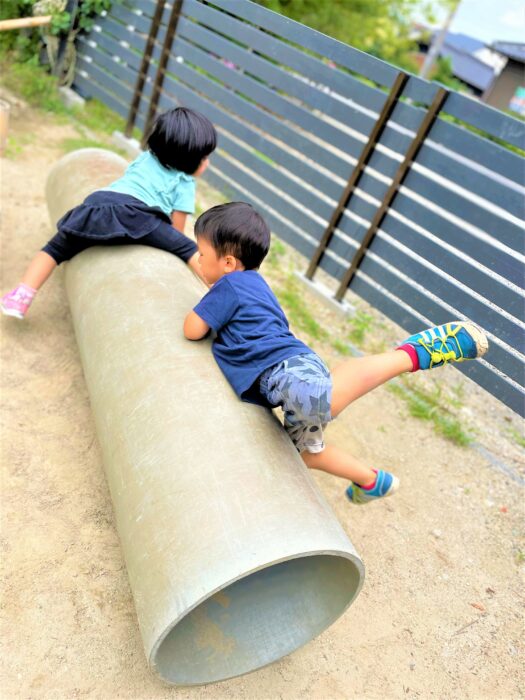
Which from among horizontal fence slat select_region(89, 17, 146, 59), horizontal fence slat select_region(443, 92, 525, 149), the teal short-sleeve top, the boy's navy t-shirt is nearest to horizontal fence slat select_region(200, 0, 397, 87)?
horizontal fence slat select_region(443, 92, 525, 149)

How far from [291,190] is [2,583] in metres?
3.86

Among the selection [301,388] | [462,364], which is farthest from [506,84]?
[301,388]

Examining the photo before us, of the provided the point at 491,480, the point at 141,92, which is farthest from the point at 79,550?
the point at 141,92

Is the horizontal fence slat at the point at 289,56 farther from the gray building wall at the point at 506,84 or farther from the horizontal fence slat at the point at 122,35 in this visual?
the gray building wall at the point at 506,84

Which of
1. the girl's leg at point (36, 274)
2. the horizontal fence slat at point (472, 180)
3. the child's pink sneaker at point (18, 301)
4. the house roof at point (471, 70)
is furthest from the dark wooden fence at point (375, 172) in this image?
the house roof at point (471, 70)

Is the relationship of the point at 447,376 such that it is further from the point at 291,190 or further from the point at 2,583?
the point at 2,583

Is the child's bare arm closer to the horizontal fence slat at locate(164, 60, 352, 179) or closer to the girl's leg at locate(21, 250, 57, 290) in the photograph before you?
the girl's leg at locate(21, 250, 57, 290)

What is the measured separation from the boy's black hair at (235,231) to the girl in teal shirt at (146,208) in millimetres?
607

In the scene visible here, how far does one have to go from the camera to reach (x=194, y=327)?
230 cm

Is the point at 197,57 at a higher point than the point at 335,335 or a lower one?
higher

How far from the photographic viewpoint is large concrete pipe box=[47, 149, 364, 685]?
1.74 meters

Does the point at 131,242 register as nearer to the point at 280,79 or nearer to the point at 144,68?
the point at 280,79

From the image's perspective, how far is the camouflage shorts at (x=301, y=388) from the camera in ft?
7.09

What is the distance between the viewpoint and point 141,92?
6414 mm
